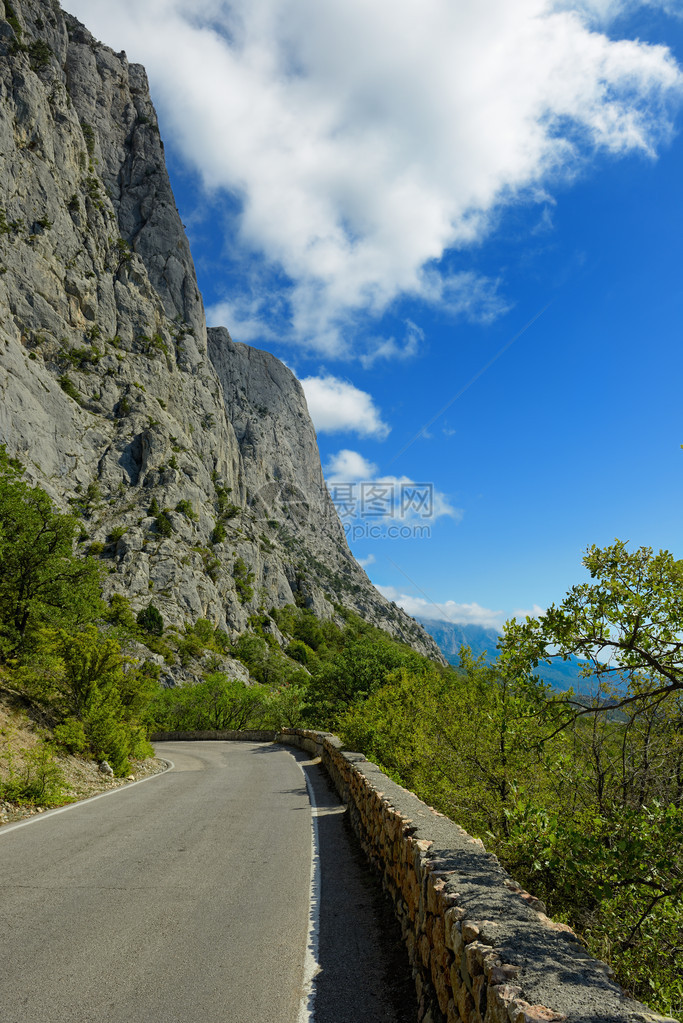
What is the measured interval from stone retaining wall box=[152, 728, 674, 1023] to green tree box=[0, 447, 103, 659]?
15.0 metres

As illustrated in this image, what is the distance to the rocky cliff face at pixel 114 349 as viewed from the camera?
214 feet

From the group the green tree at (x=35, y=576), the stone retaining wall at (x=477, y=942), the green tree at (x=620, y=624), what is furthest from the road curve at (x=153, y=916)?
the green tree at (x=35, y=576)

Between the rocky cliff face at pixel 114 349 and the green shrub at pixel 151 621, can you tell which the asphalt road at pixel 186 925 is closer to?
the green shrub at pixel 151 621

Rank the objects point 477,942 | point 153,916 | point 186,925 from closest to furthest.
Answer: point 477,942 → point 186,925 → point 153,916

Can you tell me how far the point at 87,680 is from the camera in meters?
16.5

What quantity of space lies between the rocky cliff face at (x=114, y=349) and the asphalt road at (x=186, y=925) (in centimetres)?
5540

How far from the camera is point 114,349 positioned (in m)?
82.1

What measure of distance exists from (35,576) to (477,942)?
62.9 feet

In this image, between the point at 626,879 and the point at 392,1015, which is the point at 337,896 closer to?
the point at 392,1015

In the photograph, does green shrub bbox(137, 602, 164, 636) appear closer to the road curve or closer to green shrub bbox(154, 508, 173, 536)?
green shrub bbox(154, 508, 173, 536)

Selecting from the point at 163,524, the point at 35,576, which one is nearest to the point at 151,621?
the point at 163,524

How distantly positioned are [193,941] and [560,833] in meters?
3.55

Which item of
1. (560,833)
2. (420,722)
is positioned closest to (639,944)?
(560,833)

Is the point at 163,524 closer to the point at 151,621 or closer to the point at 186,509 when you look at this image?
the point at 186,509
